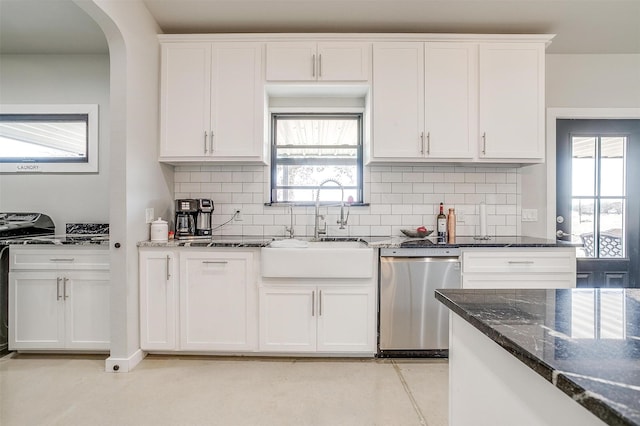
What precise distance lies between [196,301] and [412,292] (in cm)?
161

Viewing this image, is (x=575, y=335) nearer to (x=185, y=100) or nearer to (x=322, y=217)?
(x=322, y=217)

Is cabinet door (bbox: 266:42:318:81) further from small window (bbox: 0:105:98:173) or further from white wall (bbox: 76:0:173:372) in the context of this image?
small window (bbox: 0:105:98:173)

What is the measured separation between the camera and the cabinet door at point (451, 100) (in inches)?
102

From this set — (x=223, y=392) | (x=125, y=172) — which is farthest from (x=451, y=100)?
(x=223, y=392)

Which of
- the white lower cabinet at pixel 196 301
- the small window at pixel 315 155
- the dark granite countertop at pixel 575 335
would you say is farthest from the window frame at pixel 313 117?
the dark granite countertop at pixel 575 335

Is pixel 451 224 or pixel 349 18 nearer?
pixel 349 18

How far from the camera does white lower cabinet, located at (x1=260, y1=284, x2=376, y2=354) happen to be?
2316 mm

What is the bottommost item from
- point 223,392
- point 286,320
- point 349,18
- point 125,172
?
point 223,392

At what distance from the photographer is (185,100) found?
2623 mm

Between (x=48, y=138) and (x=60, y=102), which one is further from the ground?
(x=60, y=102)

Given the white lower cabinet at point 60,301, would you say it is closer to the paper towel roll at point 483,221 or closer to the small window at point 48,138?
the small window at point 48,138

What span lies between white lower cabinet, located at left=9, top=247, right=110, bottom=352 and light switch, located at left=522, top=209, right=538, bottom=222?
3.61m

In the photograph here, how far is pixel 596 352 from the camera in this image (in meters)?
0.55

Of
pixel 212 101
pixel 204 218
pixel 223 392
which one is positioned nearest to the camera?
pixel 223 392
